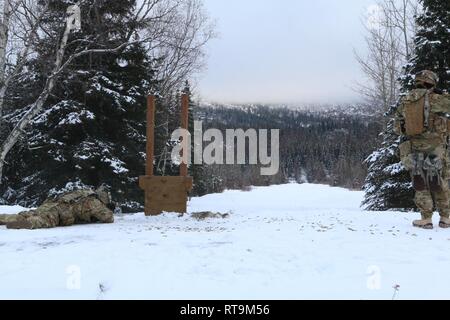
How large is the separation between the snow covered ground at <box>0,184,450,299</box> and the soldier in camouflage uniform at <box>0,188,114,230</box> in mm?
619

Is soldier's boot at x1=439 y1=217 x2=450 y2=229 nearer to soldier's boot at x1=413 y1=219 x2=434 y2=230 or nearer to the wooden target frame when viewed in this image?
soldier's boot at x1=413 y1=219 x2=434 y2=230

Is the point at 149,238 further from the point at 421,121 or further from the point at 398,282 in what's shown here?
the point at 421,121

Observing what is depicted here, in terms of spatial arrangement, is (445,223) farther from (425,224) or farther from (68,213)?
(68,213)

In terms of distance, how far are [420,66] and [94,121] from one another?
9.97 meters

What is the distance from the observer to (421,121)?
6.16 m

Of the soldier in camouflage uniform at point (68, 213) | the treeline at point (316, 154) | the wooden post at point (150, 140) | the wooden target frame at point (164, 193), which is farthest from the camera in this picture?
the treeline at point (316, 154)

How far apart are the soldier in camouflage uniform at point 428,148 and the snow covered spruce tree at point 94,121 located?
9.39 metres

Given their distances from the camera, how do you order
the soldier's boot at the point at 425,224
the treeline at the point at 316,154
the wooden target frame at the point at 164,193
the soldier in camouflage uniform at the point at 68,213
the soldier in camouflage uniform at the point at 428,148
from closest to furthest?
the soldier's boot at the point at 425,224 < the soldier in camouflage uniform at the point at 428,148 < the soldier in camouflage uniform at the point at 68,213 < the wooden target frame at the point at 164,193 < the treeline at the point at 316,154

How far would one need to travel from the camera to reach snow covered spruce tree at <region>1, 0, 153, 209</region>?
45.9 feet

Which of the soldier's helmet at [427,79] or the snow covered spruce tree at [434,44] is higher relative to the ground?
the snow covered spruce tree at [434,44]

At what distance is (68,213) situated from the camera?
720cm

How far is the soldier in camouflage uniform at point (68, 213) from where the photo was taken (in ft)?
21.6

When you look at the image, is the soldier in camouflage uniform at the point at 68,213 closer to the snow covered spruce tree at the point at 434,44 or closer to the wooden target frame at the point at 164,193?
the wooden target frame at the point at 164,193

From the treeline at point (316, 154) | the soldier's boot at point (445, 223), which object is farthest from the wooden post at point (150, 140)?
the treeline at point (316, 154)
